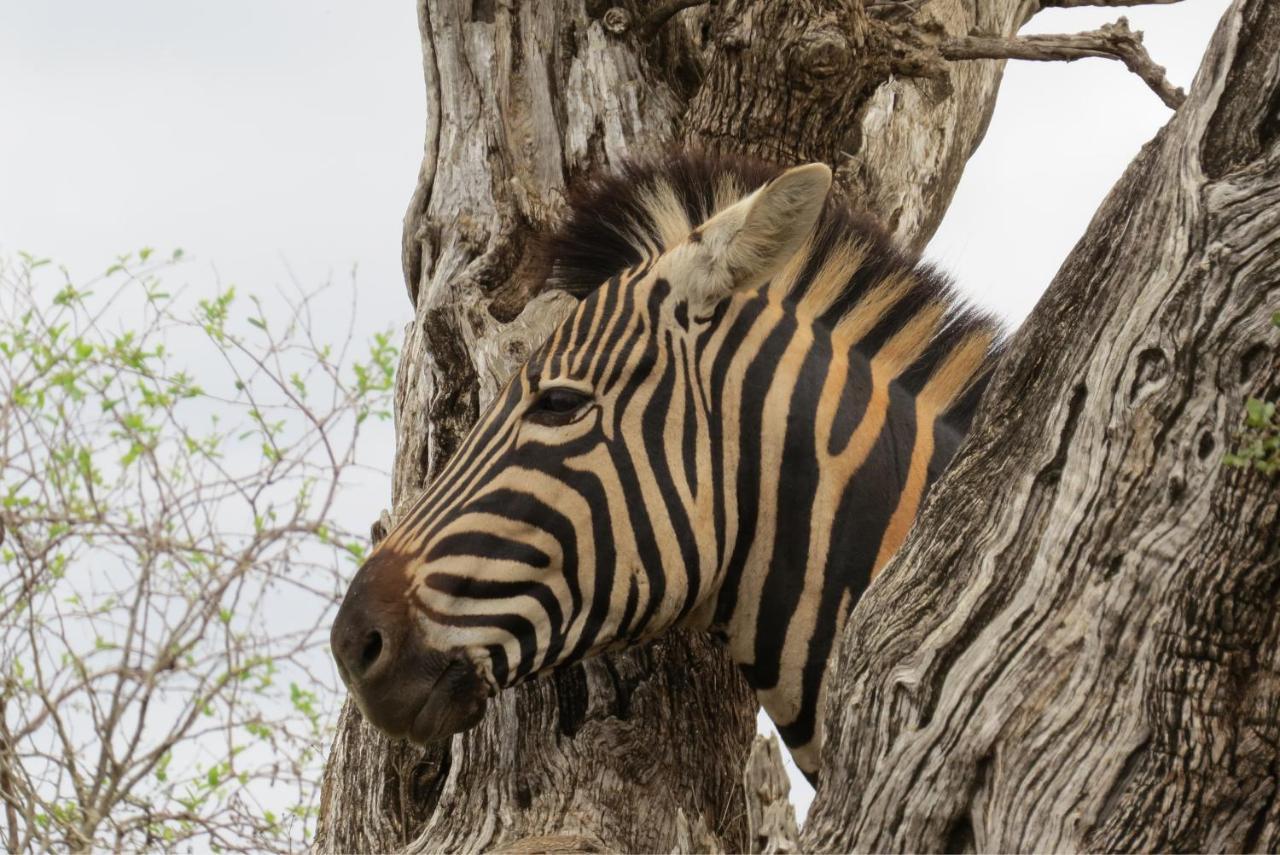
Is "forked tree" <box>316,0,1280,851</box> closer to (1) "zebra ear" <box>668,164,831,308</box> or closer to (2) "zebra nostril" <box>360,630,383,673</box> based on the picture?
(2) "zebra nostril" <box>360,630,383,673</box>

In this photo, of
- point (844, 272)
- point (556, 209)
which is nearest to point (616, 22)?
point (556, 209)

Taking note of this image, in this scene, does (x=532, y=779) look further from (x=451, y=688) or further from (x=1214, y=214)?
(x=1214, y=214)

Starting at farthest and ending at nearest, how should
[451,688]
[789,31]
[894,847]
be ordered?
[789,31] < [451,688] < [894,847]

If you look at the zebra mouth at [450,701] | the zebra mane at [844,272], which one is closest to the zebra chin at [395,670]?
the zebra mouth at [450,701]

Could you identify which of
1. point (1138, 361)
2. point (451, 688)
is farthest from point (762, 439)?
point (1138, 361)

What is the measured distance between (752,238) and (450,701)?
1.55 meters

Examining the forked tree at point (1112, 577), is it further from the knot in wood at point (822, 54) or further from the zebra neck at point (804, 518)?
the knot in wood at point (822, 54)

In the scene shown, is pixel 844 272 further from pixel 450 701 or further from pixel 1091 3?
pixel 1091 3

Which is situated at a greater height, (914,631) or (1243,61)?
(1243,61)

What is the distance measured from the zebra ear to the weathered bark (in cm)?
113

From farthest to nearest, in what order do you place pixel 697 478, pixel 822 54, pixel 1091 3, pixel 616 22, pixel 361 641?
pixel 1091 3 < pixel 616 22 < pixel 822 54 < pixel 697 478 < pixel 361 641

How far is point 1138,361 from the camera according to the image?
10.3 feet

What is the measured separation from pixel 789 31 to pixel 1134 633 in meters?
3.35

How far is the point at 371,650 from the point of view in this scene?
4.28 m
